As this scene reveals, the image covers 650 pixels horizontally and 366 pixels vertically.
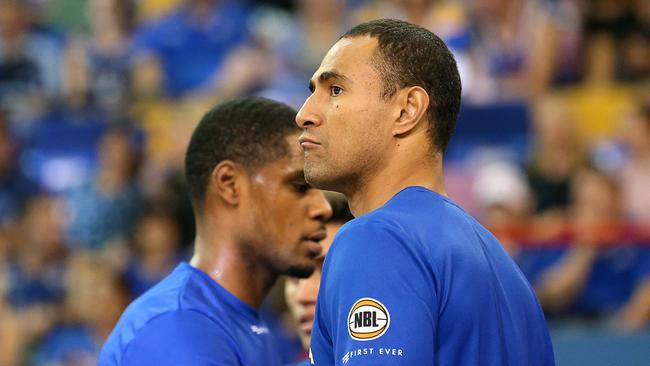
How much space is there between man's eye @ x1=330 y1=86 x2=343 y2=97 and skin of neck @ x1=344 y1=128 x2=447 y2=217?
0.17 metres

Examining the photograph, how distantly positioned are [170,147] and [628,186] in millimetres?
3638

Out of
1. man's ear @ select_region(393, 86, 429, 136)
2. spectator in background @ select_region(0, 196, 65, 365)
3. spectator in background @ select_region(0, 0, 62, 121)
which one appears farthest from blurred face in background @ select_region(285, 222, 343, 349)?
spectator in background @ select_region(0, 0, 62, 121)

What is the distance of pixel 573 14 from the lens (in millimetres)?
7535

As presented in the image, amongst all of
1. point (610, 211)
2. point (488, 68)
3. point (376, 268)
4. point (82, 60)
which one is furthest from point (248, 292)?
point (82, 60)

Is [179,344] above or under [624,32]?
under

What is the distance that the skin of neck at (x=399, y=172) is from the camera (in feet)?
7.89

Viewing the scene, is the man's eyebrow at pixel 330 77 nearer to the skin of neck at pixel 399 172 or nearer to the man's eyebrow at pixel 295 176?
the skin of neck at pixel 399 172

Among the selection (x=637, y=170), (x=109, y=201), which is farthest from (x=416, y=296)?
(x=109, y=201)

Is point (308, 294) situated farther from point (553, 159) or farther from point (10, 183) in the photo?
point (10, 183)

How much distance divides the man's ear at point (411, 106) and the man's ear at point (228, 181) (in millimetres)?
915

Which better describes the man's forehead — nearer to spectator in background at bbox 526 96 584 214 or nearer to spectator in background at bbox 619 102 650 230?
spectator in background at bbox 619 102 650 230

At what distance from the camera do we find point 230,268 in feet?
10.4

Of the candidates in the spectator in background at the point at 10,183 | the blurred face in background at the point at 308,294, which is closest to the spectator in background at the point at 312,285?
the blurred face in background at the point at 308,294

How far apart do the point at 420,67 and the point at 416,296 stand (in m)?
0.58
